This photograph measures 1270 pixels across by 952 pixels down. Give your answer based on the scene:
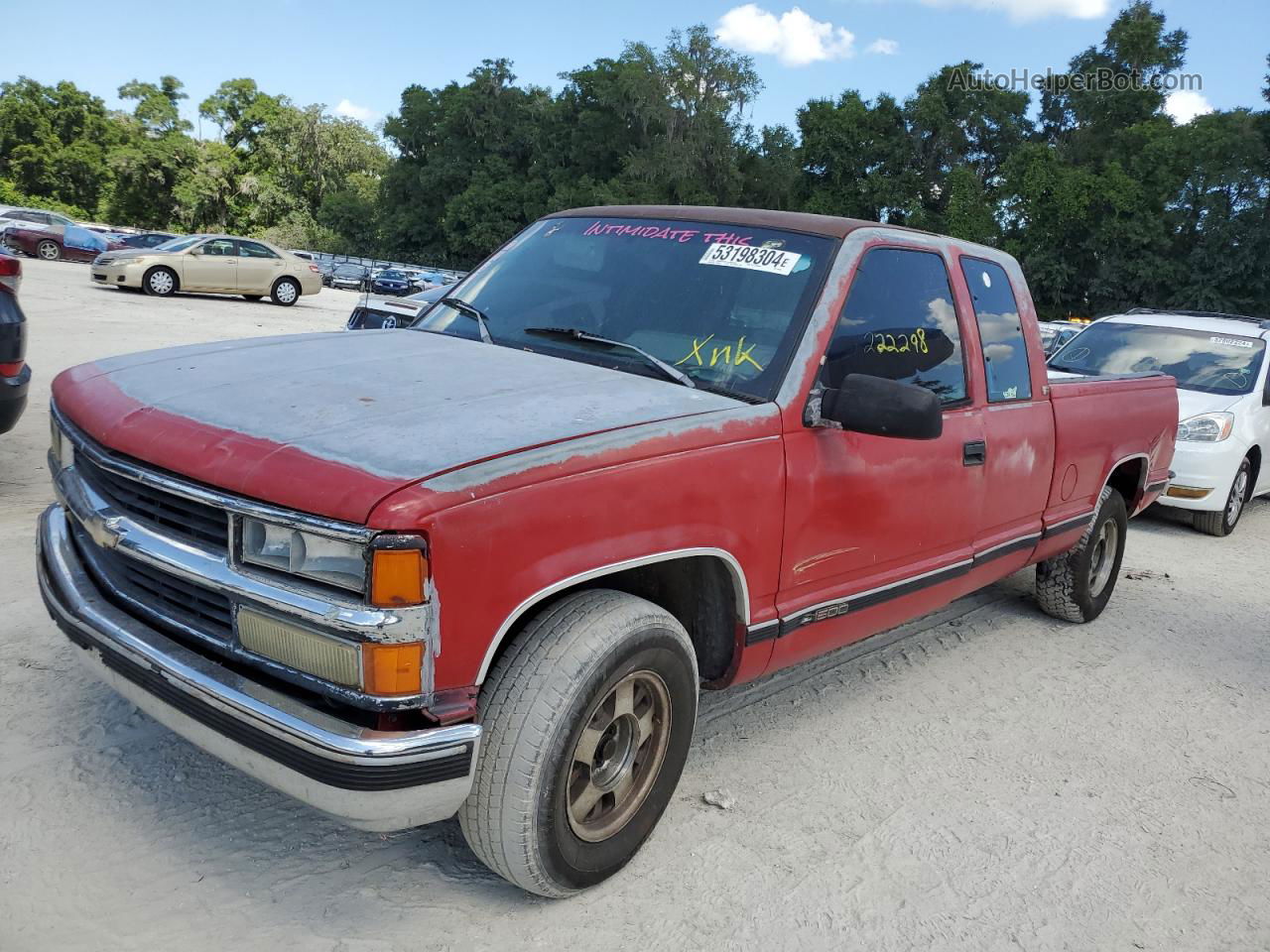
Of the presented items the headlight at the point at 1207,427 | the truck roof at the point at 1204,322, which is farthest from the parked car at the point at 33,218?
the headlight at the point at 1207,427

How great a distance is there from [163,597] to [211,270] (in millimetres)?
21361

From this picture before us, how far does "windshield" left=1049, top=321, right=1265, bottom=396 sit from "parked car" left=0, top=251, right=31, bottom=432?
780cm

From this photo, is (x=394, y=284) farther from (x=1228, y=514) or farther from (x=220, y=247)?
(x=1228, y=514)

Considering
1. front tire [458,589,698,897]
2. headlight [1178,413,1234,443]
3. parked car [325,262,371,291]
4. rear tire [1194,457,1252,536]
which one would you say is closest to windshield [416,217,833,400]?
front tire [458,589,698,897]

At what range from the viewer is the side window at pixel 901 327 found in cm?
342

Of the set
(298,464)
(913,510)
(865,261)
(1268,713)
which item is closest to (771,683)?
(913,510)

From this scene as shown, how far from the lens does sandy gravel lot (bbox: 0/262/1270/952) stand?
2.65 metres

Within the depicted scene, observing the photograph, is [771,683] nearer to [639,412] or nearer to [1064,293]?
[639,412]

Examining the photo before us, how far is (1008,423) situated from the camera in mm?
4230

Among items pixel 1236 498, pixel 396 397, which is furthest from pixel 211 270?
pixel 396 397

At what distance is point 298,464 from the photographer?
7.61 ft

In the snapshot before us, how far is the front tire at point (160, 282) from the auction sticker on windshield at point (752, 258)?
2058 cm

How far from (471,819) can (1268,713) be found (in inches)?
150

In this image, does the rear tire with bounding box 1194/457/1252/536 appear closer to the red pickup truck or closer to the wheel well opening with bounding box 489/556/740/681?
the red pickup truck
